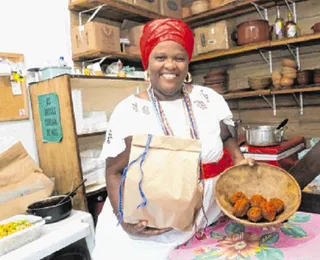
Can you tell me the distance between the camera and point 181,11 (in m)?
3.28

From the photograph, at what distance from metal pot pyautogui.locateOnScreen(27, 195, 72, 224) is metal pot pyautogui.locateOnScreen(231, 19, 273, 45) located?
204 cm

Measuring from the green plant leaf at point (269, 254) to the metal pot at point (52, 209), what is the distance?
1.29m

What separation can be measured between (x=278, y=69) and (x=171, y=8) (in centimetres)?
126

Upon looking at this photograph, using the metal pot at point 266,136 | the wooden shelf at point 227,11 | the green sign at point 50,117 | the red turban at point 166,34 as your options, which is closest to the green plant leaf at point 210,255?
the red turban at point 166,34

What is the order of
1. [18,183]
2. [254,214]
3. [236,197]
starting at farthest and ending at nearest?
[18,183] → [236,197] → [254,214]

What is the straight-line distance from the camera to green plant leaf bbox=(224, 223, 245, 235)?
1.07 metres

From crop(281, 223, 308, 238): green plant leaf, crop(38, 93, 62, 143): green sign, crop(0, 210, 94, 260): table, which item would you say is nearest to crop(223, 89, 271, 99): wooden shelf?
crop(38, 93, 62, 143): green sign

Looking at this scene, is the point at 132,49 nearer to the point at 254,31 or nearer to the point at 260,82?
the point at 254,31

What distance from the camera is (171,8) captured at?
3.15 meters

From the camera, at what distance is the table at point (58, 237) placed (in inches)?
58.3

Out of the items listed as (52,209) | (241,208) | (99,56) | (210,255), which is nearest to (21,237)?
(52,209)

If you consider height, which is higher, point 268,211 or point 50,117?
point 50,117

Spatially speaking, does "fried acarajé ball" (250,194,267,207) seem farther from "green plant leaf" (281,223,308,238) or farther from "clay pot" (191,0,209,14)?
"clay pot" (191,0,209,14)

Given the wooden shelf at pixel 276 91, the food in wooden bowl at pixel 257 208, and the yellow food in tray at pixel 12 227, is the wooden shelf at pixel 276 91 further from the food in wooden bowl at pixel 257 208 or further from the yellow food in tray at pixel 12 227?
the yellow food in tray at pixel 12 227
